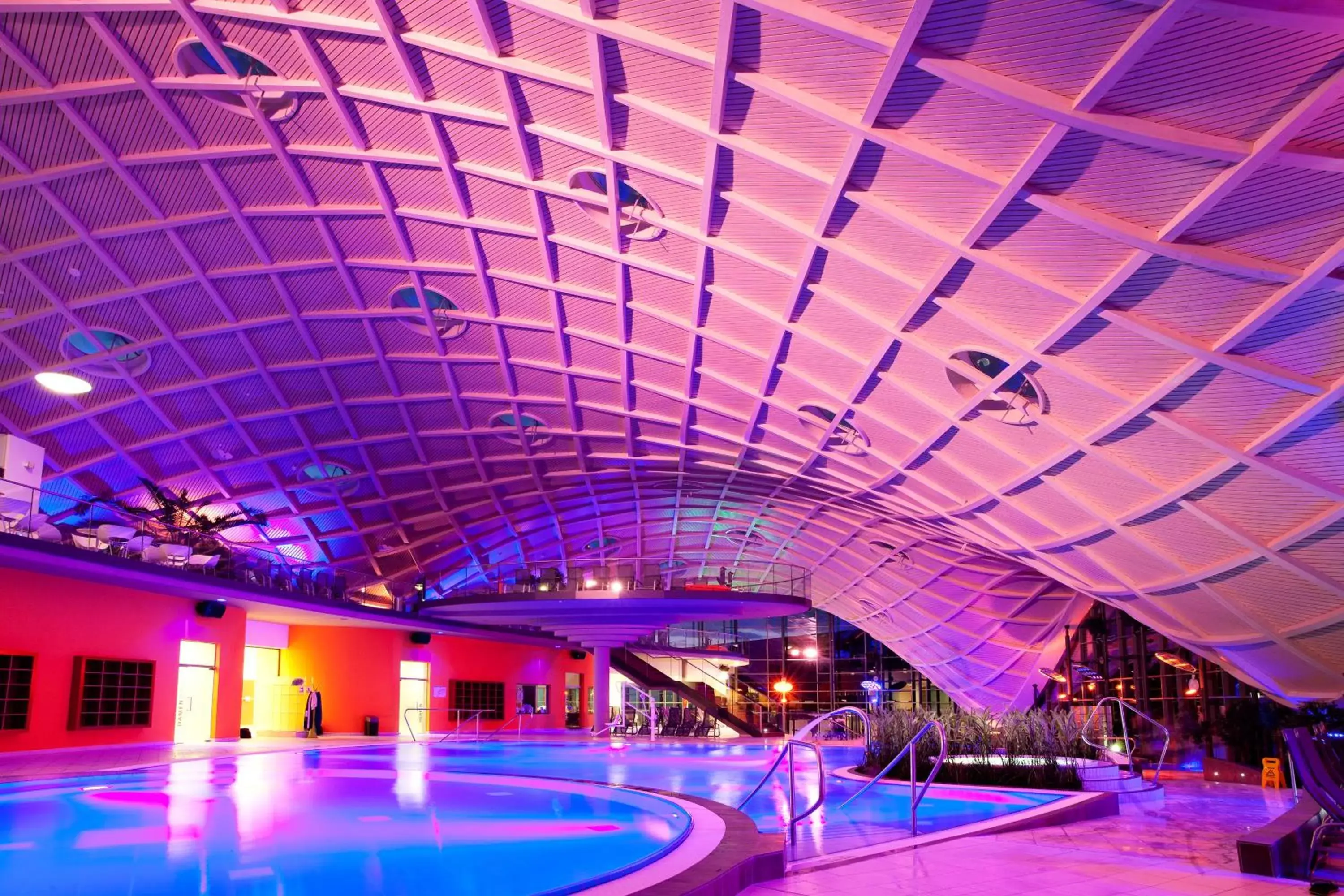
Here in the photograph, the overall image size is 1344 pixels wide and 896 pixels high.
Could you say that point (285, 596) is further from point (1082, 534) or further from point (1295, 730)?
point (1295, 730)

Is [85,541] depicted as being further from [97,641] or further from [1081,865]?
[1081,865]

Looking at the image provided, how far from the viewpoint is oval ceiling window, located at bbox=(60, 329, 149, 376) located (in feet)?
90.5

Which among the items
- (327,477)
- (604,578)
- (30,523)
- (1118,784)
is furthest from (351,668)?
(1118,784)

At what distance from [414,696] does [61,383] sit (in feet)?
69.8

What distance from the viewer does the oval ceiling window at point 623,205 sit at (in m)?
19.3

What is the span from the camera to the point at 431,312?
91.6 feet

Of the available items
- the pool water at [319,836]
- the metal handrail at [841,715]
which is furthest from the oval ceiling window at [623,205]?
the pool water at [319,836]

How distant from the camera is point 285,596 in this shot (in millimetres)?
31594

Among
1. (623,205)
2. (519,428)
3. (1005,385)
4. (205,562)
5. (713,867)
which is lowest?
(713,867)

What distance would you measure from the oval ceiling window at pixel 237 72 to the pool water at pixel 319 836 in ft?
42.9

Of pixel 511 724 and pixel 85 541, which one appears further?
pixel 511 724

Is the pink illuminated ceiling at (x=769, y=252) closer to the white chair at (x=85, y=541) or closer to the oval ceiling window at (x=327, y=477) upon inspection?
the oval ceiling window at (x=327, y=477)

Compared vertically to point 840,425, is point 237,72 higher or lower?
higher

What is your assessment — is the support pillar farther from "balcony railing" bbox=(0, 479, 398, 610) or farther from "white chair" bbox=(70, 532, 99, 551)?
"white chair" bbox=(70, 532, 99, 551)
